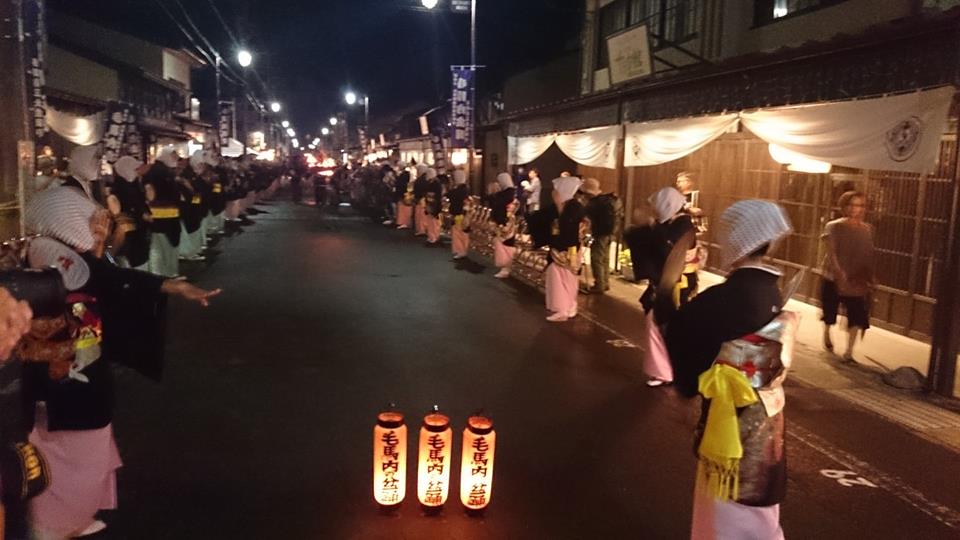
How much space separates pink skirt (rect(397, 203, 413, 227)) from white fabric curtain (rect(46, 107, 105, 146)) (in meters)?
10.8

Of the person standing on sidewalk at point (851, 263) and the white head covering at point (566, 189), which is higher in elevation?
the white head covering at point (566, 189)

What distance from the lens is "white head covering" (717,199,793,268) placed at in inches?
142

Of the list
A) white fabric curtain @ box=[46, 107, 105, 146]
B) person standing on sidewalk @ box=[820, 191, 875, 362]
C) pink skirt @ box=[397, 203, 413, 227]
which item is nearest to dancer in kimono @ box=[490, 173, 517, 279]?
person standing on sidewalk @ box=[820, 191, 875, 362]

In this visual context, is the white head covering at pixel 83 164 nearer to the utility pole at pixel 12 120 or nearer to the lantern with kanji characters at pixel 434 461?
the utility pole at pixel 12 120

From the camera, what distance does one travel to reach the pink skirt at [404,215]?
2621 centimetres

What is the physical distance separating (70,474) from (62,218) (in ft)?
4.49

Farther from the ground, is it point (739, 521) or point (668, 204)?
point (668, 204)

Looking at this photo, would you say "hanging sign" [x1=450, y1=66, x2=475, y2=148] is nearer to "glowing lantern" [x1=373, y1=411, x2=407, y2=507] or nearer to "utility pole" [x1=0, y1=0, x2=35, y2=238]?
"glowing lantern" [x1=373, y1=411, x2=407, y2=507]

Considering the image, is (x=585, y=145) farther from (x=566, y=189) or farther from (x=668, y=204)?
(x=668, y=204)

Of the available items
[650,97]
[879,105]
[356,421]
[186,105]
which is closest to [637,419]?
[356,421]

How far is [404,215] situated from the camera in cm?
2652

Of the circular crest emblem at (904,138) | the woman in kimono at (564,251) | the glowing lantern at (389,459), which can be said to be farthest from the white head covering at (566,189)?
the glowing lantern at (389,459)

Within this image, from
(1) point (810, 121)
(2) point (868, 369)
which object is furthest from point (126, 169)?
(2) point (868, 369)

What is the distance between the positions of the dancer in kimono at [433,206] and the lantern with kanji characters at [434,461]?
16.7 meters
